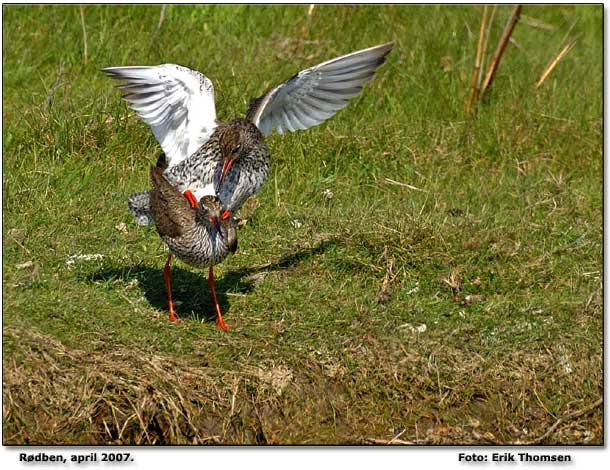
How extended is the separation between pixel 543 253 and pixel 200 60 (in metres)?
3.32

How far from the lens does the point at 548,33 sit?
1074 cm

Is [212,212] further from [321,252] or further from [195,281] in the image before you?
[321,252]

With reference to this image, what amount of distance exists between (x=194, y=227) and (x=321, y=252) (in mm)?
1230

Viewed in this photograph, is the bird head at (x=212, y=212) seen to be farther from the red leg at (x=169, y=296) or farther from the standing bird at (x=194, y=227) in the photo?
the red leg at (x=169, y=296)

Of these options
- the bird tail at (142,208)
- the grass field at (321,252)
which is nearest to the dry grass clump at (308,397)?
the grass field at (321,252)

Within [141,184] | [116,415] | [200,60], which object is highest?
[200,60]

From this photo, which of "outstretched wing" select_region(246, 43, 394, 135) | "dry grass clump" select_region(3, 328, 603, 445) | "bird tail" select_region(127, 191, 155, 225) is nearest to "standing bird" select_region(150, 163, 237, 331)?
"bird tail" select_region(127, 191, 155, 225)

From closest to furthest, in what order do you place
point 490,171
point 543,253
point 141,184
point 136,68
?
point 136,68
point 543,253
point 141,184
point 490,171

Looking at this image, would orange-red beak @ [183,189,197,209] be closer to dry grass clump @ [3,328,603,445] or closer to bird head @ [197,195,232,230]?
bird head @ [197,195,232,230]

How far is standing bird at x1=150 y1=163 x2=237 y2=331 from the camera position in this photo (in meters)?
5.94

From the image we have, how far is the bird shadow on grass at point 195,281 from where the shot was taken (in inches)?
251

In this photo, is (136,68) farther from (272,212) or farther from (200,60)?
(200,60)

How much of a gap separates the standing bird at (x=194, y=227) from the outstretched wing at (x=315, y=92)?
99cm

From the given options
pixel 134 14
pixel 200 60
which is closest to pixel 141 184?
pixel 200 60
